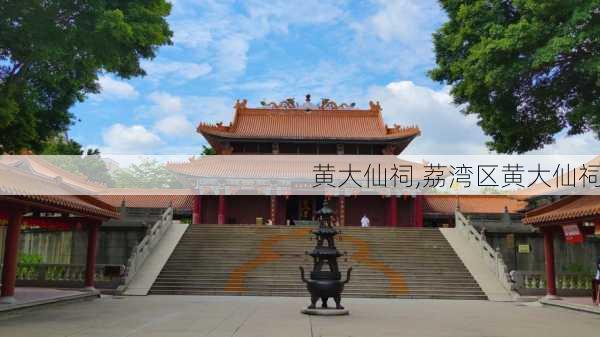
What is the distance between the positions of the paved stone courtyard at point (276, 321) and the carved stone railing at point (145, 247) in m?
3.39

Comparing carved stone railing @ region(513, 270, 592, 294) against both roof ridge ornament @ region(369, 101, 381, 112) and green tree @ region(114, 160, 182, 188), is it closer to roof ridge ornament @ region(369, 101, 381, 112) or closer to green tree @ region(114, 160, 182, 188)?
roof ridge ornament @ region(369, 101, 381, 112)

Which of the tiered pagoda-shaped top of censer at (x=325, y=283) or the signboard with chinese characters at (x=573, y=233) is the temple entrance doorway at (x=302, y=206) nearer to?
the signboard with chinese characters at (x=573, y=233)

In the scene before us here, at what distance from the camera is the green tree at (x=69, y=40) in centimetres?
864

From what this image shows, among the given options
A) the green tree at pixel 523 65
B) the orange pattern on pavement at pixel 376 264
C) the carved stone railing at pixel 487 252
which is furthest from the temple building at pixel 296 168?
the green tree at pixel 523 65

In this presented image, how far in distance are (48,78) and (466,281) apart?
13.9m

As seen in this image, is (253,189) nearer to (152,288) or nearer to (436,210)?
(436,210)

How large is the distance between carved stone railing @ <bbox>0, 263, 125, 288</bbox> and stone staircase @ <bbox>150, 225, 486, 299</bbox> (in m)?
1.46

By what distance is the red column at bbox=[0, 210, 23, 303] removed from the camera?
442 inches

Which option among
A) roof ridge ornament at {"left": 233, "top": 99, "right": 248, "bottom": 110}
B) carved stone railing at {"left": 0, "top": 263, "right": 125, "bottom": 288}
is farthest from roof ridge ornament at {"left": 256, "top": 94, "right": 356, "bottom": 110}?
carved stone railing at {"left": 0, "top": 263, "right": 125, "bottom": 288}

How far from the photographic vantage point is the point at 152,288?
54.8 feet

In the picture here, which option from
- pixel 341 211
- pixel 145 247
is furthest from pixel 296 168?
pixel 145 247

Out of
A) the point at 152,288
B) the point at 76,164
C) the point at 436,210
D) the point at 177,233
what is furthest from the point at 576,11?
the point at 76,164

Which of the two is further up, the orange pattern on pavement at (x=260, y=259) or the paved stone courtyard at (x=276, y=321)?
the orange pattern on pavement at (x=260, y=259)

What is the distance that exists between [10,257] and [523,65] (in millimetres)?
11138
